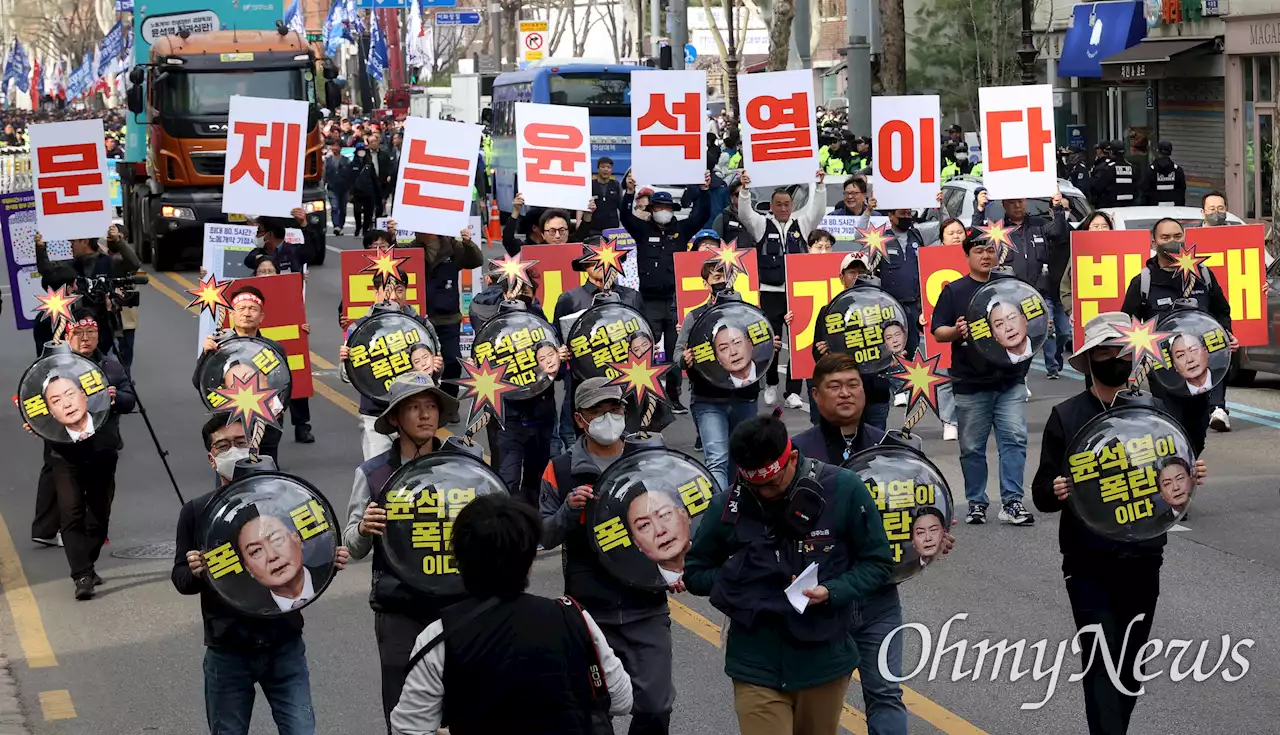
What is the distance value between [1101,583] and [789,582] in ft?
5.51

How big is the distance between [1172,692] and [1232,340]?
3986 millimetres

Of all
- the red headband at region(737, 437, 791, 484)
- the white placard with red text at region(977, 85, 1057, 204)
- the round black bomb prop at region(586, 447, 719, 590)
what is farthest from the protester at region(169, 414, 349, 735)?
the white placard with red text at region(977, 85, 1057, 204)

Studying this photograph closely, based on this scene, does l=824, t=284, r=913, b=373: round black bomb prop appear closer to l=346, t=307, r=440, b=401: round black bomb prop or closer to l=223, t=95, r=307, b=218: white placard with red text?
l=346, t=307, r=440, b=401: round black bomb prop

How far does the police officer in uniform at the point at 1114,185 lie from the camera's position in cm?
2483

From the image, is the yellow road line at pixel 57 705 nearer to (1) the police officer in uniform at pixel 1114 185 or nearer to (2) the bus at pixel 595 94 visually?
(1) the police officer in uniform at pixel 1114 185

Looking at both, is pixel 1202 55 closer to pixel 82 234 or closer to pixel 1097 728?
pixel 82 234

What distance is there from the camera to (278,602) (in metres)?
6.64

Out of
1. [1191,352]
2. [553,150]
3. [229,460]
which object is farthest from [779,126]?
[229,460]

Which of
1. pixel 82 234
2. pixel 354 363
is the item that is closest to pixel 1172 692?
pixel 354 363

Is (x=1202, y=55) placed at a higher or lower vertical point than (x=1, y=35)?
lower

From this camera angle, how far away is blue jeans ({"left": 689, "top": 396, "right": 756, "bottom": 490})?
448 inches

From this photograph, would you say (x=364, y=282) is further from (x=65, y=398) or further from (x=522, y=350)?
(x=65, y=398)

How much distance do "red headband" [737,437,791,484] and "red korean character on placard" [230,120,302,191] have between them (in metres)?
8.38

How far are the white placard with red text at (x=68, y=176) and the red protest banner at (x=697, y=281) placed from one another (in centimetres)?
422
